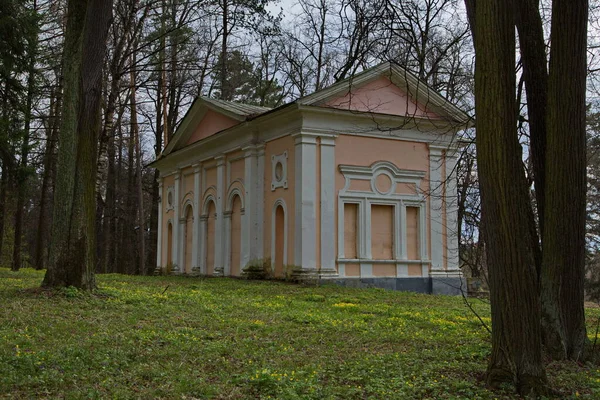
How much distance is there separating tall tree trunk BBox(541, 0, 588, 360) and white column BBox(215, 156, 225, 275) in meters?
17.8

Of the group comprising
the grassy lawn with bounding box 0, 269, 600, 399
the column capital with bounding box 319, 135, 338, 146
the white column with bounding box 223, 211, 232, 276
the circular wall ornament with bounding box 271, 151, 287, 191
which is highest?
the column capital with bounding box 319, 135, 338, 146

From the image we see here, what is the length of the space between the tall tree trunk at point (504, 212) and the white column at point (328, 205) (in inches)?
538

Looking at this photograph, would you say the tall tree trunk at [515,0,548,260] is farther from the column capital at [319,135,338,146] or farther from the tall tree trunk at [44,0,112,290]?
the column capital at [319,135,338,146]

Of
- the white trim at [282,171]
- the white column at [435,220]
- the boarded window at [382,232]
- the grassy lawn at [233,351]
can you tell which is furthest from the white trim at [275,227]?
the grassy lawn at [233,351]

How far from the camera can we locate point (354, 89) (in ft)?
66.8

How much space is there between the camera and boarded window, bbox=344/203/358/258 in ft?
65.3

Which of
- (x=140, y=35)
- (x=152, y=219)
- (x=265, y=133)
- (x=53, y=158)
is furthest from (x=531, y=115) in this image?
(x=152, y=219)

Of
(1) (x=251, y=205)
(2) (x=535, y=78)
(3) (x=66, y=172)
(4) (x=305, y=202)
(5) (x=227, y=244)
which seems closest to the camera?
(2) (x=535, y=78)

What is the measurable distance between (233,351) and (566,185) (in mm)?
3977

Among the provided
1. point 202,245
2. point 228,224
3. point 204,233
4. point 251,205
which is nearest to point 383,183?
point 251,205

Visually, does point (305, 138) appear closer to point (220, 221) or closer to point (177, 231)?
point (220, 221)

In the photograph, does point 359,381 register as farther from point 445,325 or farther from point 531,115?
point 445,325

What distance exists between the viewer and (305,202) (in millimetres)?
19344

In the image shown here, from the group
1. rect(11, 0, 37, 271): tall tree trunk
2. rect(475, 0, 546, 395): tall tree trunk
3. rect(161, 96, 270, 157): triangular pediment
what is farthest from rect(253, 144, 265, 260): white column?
rect(475, 0, 546, 395): tall tree trunk
